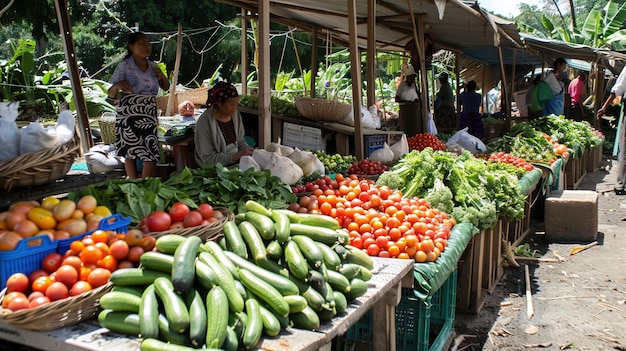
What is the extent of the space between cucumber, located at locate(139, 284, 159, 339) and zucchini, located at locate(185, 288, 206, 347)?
0.41 feet

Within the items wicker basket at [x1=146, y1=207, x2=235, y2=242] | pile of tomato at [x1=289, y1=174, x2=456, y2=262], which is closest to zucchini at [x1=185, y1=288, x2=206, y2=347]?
wicker basket at [x1=146, y1=207, x2=235, y2=242]

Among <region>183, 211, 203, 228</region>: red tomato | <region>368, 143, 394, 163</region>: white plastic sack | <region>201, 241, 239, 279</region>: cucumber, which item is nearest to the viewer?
<region>201, 241, 239, 279</region>: cucumber

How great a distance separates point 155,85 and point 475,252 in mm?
3675

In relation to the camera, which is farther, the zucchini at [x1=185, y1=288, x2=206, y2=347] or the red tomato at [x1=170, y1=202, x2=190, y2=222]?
the red tomato at [x1=170, y1=202, x2=190, y2=222]

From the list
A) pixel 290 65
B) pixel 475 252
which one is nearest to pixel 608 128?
pixel 290 65

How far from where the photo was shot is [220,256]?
2459mm

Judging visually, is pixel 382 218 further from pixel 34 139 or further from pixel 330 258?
pixel 34 139

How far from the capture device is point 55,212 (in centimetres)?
251

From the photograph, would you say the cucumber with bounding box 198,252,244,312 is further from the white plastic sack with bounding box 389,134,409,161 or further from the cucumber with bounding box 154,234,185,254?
the white plastic sack with bounding box 389,134,409,161

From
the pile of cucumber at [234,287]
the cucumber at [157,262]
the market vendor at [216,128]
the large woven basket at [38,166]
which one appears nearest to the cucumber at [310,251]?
the pile of cucumber at [234,287]

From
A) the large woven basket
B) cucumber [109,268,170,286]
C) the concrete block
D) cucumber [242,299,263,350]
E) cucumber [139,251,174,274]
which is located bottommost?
the concrete block

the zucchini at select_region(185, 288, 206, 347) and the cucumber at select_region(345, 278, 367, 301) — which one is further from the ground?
the zucchini at select_region(185, 288, 206, 347)

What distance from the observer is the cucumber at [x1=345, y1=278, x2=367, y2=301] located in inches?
101

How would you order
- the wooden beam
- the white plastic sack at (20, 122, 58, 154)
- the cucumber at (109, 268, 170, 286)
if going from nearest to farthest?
the cucumber at (109, 268, 170, 286) → the white plastic sack at (20, 122, 58, 154) → the wooden beam
